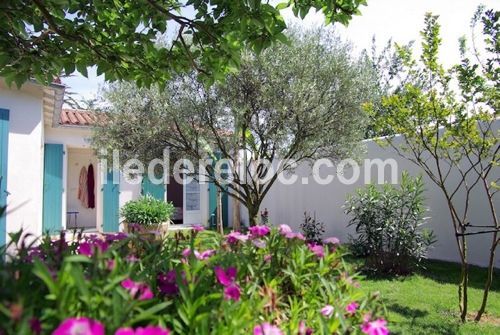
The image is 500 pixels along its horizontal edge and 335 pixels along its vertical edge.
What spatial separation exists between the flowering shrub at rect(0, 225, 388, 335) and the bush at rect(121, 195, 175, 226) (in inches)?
332

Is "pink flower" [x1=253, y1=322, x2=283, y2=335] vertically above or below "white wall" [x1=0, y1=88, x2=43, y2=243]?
below

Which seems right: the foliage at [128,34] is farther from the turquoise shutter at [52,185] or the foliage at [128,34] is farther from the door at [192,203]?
the door at [192,203]

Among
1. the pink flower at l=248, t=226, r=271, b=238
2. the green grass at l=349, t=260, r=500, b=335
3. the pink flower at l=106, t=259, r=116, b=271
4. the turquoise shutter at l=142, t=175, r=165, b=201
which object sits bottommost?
the green grass at l=349, t=260, r=500, b=335

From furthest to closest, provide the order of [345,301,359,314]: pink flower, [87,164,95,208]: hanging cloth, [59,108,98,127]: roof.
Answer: [87,164,95,208]: hanging cloth
[59,108,98,127]: roof
[345,301,359,314]: pink flower

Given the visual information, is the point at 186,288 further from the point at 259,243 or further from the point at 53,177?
the point at 53,177

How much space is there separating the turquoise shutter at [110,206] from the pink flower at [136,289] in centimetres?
1193

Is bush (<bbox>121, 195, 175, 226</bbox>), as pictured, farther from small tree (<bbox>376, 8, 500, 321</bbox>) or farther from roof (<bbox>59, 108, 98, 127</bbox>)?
small tree (<bbox>376, 8, 500, 321</bbox>)

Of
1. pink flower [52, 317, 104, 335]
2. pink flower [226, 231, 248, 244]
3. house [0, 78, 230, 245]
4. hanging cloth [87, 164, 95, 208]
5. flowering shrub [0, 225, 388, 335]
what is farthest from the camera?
hanging cloth [87, 164, 95, 208]

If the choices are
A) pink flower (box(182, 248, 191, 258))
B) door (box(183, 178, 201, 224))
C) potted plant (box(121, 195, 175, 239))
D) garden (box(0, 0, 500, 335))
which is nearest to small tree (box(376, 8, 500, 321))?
garden (box(0, 0, 500, 335))

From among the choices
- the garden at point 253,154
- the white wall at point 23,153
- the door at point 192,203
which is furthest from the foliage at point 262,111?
the door at point 192,203

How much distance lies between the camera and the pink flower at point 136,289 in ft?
3.77

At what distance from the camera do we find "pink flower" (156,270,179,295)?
1.41 m

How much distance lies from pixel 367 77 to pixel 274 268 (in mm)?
6458

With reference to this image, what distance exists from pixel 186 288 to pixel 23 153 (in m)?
7.42
